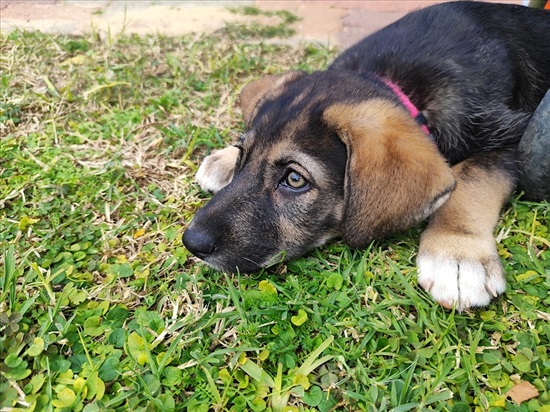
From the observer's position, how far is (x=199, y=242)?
2.36 m

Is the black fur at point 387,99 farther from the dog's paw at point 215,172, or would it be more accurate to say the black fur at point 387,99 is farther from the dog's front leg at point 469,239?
the dog's paw at point 215,172

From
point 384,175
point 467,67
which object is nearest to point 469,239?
point 384,175

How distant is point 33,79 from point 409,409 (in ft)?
12.5

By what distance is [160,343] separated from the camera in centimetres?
216

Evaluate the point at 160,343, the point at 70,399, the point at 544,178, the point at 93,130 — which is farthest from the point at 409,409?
the point at 93,130

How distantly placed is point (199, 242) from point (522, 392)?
5.01 ft

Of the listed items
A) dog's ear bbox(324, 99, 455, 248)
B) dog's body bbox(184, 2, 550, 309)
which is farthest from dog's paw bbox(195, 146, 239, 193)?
dog's ear bbox(324, 99, 455, 248)

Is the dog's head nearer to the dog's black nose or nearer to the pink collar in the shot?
the dog's black nose

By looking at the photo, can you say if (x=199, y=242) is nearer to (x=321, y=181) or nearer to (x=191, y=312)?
(x=191, y=312)

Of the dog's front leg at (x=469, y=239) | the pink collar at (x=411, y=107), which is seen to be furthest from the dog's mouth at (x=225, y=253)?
the pink collar at (x=411, y=107)

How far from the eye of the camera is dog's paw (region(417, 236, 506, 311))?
7.56ft

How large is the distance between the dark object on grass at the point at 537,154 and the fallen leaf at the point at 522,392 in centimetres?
131

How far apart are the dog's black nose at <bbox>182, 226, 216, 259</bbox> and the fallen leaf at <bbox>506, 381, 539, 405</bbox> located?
143 centimetres

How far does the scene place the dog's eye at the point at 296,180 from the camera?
2516 millimetres
